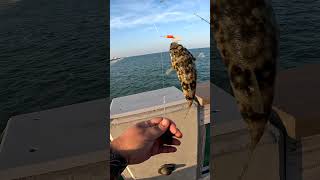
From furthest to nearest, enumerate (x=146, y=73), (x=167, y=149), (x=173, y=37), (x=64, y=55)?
1. (x=64, y=55)
2. (x=167, y=149)
3. (x=146, y=73)
4. (x=173, y=37)

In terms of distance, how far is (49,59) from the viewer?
36938 mm

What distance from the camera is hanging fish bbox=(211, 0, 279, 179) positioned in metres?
2.00

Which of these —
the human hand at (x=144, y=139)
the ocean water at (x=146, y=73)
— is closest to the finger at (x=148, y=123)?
the human hand at (x=144, y=139)

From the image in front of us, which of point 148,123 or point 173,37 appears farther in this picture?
point 148,123

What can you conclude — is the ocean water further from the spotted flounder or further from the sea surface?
the sea surface

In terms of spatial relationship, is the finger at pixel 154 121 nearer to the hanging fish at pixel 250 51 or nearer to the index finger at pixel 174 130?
the index finger at pixel 174 130

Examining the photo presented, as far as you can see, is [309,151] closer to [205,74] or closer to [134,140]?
[205,74]

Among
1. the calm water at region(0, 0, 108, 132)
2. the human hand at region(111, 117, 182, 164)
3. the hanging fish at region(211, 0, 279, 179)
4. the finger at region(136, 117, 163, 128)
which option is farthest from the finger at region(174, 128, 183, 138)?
the calm water at region(0, 0, 108, 132)

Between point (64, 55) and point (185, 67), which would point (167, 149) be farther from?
point (64, 55)

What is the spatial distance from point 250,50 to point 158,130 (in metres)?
2.38

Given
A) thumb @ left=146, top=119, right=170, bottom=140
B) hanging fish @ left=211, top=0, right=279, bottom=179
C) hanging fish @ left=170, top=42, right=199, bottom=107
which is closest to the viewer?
hanging fish @ left=211, top=0, right=279, bottom=179

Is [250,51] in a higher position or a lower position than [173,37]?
lower

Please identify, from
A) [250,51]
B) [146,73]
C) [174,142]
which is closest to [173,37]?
[146,73]

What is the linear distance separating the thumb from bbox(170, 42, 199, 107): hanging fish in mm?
482
